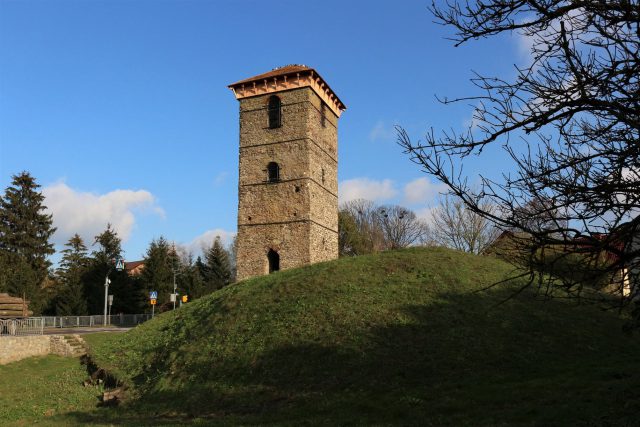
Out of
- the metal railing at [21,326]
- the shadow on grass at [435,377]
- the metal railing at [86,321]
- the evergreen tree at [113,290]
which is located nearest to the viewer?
the shadow on grass at [435,377]

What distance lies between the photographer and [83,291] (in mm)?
46781

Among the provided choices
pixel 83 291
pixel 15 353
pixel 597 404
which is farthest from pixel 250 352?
pixel 83 291

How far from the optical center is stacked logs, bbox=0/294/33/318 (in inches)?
995

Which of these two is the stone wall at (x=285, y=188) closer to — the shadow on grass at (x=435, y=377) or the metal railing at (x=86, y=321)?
the shadow on grass at (x=435, y=377)

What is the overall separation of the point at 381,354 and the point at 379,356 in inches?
5.1

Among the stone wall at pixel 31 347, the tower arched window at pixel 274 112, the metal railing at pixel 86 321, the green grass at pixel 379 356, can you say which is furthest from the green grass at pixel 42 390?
the tower arched window at pixel 274 112

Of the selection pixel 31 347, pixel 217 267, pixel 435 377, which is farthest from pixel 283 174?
pixel 217 267

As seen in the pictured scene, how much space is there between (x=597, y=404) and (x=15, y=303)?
89.4 ft

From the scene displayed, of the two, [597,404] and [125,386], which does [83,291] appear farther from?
[597,404]

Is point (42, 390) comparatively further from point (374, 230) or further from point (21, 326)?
point (374, 230)

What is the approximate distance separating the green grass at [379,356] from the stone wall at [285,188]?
634 cm

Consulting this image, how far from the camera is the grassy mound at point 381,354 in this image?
10.6 metres

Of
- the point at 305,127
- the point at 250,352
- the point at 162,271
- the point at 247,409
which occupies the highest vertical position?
the point at 305,127

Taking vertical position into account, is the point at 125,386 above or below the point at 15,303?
below
